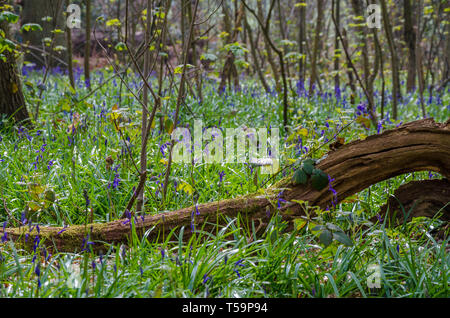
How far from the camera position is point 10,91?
482 cm

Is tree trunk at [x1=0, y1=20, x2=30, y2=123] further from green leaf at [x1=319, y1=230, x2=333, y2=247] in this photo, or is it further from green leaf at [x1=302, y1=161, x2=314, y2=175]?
green leaf at [x1=319, y1=230, x2=333, y2=247]

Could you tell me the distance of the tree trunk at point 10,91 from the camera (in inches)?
185

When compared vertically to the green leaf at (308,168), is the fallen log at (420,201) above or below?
below

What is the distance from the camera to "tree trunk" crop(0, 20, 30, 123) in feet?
15.4

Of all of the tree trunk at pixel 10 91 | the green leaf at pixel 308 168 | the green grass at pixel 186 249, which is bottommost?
the green grass at pixel 186 249

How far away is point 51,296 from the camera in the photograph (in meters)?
1.83

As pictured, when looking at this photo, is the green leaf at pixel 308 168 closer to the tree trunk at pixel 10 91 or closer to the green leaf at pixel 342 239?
the green leaf at pixel 342 239

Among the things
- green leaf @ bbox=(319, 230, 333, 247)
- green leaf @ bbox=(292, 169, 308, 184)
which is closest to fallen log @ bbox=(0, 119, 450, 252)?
green leaf @ bbox=(292, 169, 308, 184)

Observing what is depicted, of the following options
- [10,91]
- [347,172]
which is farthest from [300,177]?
[10,91]

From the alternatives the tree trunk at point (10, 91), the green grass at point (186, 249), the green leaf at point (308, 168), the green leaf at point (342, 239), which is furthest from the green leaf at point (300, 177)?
the tree trunk at point (10, 91)

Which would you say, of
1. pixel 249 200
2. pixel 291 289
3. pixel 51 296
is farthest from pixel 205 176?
pixel 51 296

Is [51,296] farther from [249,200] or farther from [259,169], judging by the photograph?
[259,169]

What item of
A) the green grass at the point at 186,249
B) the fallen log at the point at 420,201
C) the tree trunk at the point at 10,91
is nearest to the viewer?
the green grass at the point at 186,249
